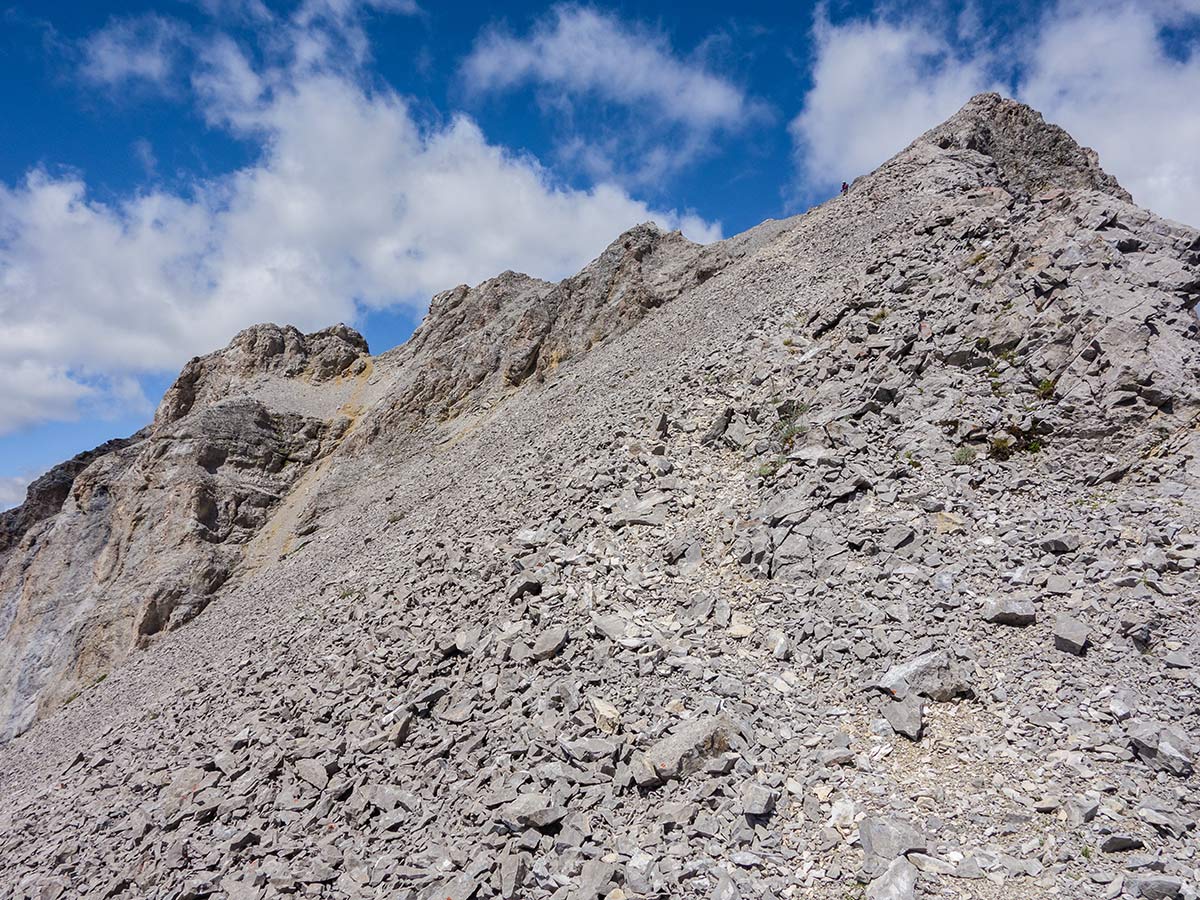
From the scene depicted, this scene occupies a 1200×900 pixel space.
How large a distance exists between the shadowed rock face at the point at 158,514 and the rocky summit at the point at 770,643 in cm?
467

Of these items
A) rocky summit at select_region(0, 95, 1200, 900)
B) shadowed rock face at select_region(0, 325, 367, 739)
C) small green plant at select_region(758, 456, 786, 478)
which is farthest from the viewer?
shadowed rock face at select_region(0, 325, 367, 739)

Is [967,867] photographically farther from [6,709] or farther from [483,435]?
[6,709]

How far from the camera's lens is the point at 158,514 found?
28953 mm

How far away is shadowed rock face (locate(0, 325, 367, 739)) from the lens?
25.5m

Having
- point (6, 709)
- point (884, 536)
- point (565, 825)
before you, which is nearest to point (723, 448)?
point (884, 536)

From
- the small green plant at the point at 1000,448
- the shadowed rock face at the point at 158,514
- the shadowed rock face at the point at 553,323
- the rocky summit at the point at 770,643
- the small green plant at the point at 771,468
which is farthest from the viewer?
the shadowed rock face at the point at 553,323

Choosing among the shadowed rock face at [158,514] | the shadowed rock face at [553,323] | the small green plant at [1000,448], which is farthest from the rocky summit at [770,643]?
the shadowed rock face at [553,323]

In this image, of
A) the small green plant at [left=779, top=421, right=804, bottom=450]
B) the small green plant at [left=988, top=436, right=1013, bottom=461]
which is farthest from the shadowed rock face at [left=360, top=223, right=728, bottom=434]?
the small green plant at [left=988, top=436, right=1013, bottom=461]

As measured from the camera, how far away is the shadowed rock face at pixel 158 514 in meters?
25.5

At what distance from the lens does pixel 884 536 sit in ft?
33.5

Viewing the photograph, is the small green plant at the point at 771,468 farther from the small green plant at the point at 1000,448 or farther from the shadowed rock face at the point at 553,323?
the shadowed rock face at the point at 553,323

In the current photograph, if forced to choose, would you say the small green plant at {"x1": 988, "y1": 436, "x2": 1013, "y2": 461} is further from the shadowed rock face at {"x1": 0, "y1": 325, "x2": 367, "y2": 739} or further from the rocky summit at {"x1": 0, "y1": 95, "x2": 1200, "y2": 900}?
the shadowed rock face at {"x1": 0, "y1": 325, "x2": 367, "y2": 739}

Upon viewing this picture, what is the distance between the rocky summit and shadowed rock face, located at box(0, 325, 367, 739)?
15.3 ft

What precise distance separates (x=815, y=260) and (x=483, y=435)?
13.3m
